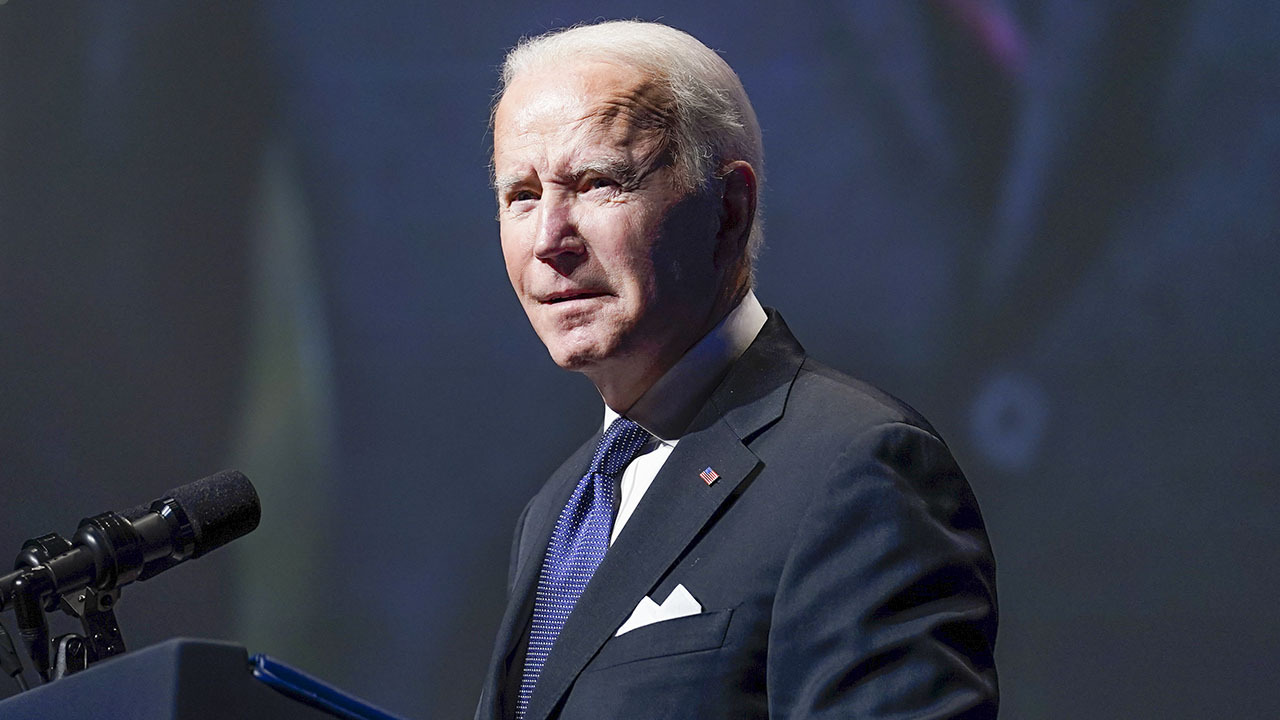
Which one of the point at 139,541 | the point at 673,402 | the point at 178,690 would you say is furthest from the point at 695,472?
the point at 178,690

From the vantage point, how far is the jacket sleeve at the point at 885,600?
4.05ft

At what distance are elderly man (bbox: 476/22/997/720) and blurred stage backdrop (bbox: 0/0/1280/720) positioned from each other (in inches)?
43.1

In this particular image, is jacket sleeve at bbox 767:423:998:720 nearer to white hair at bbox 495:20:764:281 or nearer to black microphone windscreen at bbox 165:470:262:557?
white hair at bbox 495:20:764:281

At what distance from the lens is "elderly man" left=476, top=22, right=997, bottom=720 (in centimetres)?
129

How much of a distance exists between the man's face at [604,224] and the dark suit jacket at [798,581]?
16 cm

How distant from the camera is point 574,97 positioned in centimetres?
155

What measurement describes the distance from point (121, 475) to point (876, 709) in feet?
7.76

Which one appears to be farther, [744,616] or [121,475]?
[121,475]

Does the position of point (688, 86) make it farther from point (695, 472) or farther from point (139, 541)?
point (139, 541)

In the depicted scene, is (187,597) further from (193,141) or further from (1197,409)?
(1197,409)

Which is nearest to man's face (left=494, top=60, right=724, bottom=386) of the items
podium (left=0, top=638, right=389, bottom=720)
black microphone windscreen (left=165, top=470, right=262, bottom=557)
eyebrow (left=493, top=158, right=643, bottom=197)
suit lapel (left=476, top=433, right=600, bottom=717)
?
eyebrow (left=493, top=158, right=643, bottom=197)

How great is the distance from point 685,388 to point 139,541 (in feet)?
2.22

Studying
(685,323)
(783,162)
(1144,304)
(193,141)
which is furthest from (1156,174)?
(193,141)

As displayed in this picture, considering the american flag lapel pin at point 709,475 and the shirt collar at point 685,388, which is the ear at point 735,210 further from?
the american flag lapel pin at point 709,475
